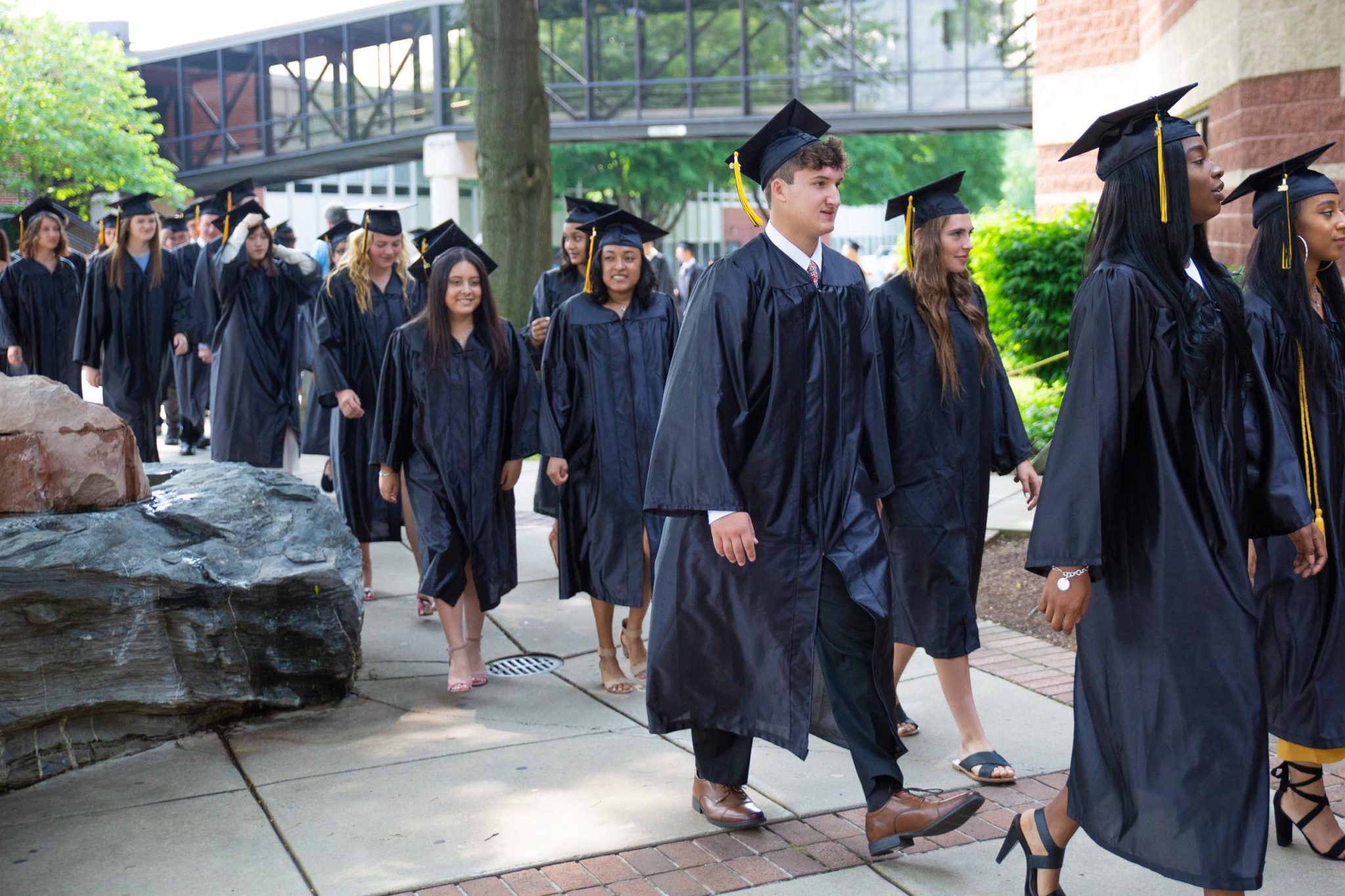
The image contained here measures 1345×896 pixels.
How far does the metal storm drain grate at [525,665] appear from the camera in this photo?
19.6 ft

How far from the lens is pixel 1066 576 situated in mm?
3086

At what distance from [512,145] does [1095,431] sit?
905 cm

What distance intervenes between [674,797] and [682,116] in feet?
75.9

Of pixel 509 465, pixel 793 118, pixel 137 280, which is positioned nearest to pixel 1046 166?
pixel 137 280

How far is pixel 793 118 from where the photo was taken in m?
3.96

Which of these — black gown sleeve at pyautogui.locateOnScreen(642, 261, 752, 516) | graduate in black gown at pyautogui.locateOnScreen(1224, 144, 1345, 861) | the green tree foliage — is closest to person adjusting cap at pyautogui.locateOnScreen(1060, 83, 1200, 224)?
graduate in black gown at pyautogui.locateOnScreen(1224, 144, 1345, 861)

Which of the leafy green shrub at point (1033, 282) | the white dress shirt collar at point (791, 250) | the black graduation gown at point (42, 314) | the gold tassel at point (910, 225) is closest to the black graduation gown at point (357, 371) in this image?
the gold tassel at point (910, 225)

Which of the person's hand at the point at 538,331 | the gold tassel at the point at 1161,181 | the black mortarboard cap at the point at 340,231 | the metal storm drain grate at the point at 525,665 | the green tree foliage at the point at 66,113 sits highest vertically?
the green tree foliage at the point at 66,113

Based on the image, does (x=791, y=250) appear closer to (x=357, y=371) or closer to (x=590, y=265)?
(x=590, y=265)

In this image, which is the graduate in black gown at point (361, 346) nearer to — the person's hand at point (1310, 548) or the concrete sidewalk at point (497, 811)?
the concrete sidewalk at point (497, 811)

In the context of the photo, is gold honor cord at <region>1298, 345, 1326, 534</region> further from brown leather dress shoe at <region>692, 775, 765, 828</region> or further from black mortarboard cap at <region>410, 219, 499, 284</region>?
black mortarboard cap at <region>410, 219, 499, 284</region>

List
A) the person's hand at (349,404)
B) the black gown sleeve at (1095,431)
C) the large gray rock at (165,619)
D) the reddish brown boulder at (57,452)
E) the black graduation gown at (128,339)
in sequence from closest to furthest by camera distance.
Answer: the black gown sleeve at (1095,431)
the large gray rock at (165,619)
the reddish brown boulder at (57,452)
the person's hand at (349,404)
the black graduation gown at (128,339)

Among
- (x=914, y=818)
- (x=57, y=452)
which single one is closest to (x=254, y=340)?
(x=57, y=452)

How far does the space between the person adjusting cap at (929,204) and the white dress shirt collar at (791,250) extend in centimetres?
90
